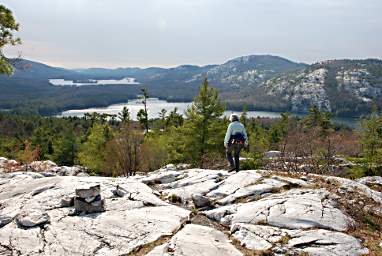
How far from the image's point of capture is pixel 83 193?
34.6 feet

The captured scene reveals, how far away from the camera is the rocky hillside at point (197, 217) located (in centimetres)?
839

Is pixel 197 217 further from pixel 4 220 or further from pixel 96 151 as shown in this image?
pixel 96 151

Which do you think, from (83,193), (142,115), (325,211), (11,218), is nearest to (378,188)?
(325,211)

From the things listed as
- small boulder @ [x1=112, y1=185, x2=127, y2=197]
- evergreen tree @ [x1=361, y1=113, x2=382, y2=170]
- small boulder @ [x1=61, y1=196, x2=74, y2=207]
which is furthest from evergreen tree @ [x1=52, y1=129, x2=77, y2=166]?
small boulder @ [x1=61, y1=196, x2=74, y2=207]

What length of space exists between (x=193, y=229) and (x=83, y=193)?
3696 mm

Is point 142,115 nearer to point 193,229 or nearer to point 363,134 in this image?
point 363,134

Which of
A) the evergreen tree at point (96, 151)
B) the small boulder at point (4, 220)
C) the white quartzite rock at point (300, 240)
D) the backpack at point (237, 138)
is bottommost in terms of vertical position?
the evergreen tree at point (96, 151)

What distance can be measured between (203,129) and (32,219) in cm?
1967

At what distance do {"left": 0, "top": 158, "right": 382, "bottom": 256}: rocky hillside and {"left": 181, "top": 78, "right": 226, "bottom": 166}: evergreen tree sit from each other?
14335 mm

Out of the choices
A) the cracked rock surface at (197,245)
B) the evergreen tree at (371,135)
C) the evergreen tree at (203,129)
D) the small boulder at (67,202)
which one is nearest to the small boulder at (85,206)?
the small boulder at (67,202)

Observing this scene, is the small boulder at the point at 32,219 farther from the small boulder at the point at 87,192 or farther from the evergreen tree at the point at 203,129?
the evergreen tree at the point at 203,129

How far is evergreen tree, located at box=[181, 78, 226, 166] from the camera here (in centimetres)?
2811

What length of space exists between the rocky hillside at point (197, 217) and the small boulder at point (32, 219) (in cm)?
3

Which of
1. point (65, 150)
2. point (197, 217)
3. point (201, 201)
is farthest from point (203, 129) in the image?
point (65, 150)
